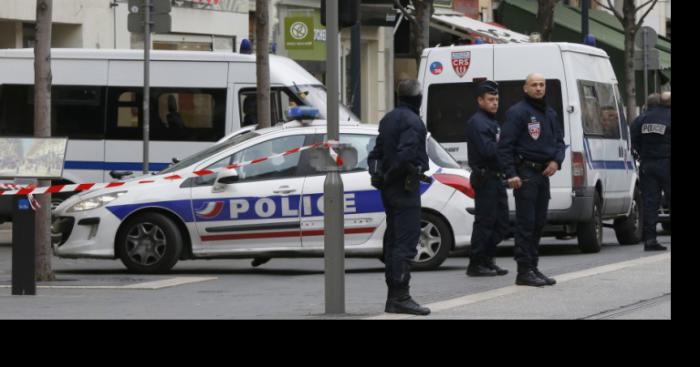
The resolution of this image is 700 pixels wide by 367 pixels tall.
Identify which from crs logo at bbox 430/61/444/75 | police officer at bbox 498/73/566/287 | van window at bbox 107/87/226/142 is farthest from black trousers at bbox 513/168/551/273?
van window at bbox 107/87/226/142

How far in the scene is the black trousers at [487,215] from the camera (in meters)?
15.5

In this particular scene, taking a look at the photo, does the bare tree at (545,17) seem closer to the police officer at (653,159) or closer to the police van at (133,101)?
the police van at (133,101)

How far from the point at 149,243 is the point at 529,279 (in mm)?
4158

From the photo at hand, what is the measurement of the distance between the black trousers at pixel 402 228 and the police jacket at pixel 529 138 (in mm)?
2372

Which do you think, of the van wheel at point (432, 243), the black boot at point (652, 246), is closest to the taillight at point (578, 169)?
the black boot at point (652, 246)

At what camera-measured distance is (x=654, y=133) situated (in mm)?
18891

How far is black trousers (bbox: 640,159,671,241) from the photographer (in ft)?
61.9

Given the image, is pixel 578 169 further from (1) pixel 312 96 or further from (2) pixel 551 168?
(1) pixel 312 96

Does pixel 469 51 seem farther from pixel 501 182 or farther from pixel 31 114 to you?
pixel 31 114

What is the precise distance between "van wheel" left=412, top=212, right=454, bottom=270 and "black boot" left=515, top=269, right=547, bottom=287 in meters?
2.24
